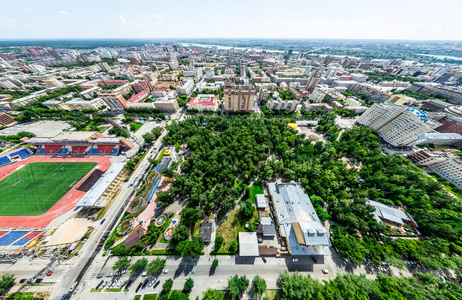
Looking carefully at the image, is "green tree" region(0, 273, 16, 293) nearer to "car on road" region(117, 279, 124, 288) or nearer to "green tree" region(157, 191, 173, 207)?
"car on road" region(117, 279, 124, 288)

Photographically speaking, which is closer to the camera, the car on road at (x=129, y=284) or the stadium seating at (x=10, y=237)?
the car on road at (x=129, y=284)

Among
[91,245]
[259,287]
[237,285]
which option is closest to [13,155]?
[91,245]

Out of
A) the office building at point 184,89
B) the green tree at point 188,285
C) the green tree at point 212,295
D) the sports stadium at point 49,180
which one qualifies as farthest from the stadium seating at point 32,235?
the office building at point 184,89

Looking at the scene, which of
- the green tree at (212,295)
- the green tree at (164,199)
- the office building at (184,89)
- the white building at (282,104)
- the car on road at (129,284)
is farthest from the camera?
the office building at (184,89)

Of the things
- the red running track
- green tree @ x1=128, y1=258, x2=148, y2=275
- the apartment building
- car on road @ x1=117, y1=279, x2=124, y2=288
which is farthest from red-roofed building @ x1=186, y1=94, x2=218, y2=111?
the apartment building

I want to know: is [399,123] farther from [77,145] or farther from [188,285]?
[77,145]

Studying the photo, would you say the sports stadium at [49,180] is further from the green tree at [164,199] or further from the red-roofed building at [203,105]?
the red-roofed building at [203,105]

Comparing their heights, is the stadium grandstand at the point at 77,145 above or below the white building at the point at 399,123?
below
